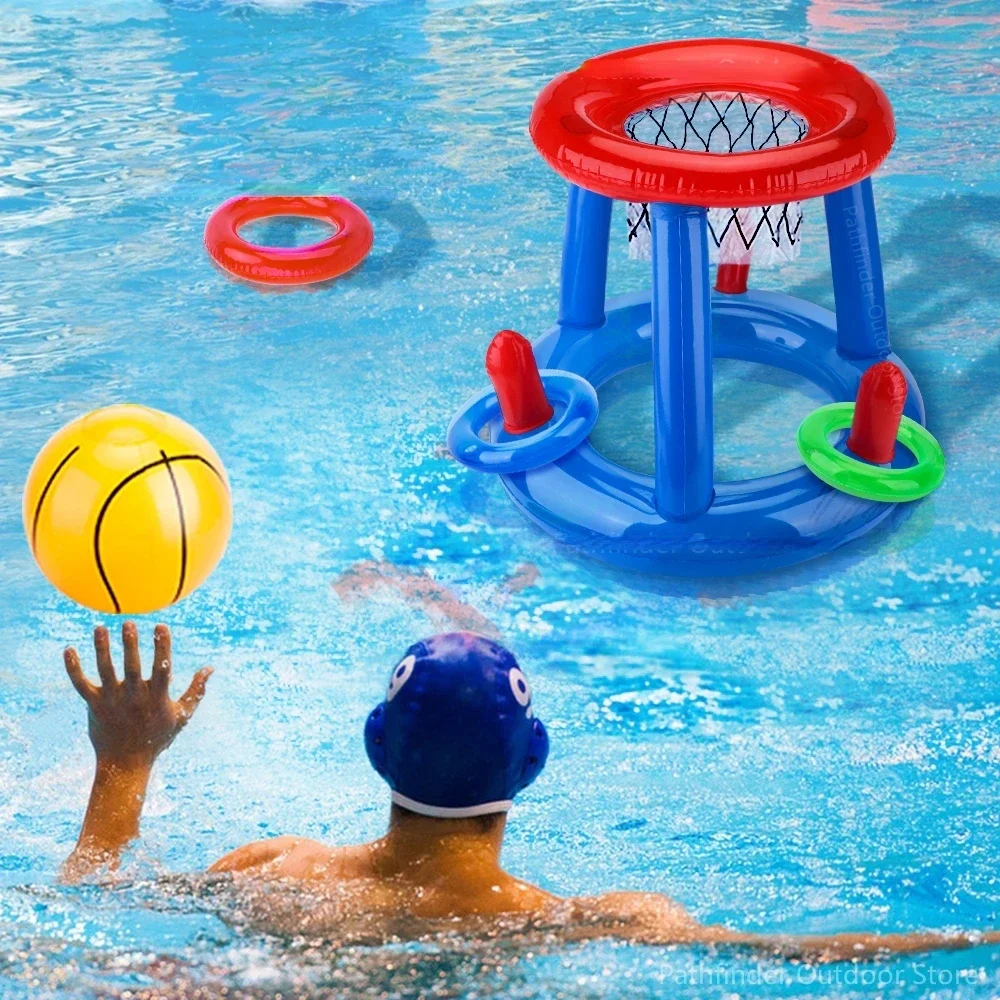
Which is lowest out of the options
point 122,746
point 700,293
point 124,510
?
point 122,746

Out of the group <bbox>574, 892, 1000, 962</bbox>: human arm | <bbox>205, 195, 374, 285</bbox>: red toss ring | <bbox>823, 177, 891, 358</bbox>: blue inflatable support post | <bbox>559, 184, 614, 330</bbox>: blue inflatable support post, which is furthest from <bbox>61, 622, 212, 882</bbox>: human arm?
<bbox>205, 195, 374, 285</bbox>: red toss ring

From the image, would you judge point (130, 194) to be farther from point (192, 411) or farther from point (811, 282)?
point (811, 282)

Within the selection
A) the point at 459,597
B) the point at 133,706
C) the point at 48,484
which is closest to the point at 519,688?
the point at 133,706

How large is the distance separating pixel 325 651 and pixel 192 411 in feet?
5.72

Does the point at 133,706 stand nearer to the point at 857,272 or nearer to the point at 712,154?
the point at 712,154

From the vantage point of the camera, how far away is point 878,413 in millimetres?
5180

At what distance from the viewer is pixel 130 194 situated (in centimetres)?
820

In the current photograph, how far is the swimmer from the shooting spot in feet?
9.93

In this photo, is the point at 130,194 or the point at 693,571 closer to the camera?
the point at 693,571

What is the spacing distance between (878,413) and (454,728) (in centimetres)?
275

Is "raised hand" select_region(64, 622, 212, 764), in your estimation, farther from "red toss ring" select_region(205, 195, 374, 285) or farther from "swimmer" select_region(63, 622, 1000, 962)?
"red toss ring" select_region(205, 195, 374, 285)

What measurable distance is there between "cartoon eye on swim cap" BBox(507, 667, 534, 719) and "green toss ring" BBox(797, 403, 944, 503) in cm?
244

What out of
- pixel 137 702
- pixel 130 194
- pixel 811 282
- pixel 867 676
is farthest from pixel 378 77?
pixel 137 702

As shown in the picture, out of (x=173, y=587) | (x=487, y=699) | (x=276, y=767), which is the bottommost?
(x=276, y=767)
